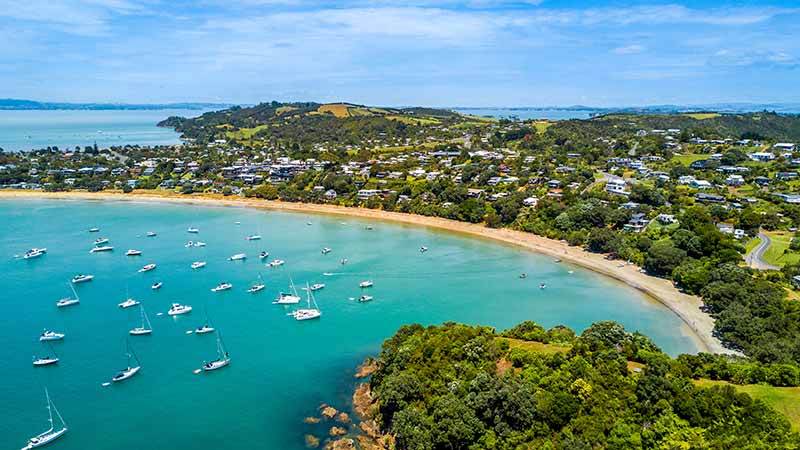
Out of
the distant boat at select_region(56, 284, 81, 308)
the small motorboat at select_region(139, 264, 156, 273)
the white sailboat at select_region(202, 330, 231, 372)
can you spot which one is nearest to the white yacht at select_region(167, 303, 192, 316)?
the white sailboat at select_region(202, 330, 231, 372)

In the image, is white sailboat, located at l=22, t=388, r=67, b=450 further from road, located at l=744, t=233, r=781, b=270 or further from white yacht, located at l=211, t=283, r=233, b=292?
road, located at l=744, t=233, r=781, b=270

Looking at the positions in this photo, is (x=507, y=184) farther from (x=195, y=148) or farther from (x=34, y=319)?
(x=195, y=148)

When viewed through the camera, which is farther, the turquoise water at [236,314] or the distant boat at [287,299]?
the distant boat at [287,299]

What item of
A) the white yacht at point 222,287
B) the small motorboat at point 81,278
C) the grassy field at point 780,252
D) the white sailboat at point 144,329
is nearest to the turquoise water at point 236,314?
the white sailboat at point 144,329

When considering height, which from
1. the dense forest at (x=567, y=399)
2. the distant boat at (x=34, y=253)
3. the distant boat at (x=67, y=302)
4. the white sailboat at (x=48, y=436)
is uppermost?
the dense forest at (x=567, y=399)

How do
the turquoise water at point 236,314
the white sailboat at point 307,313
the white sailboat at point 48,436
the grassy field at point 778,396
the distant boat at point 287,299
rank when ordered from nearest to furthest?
the grassy field at point 778,396 → the white sailboat at point 48,436 → the turquoise water at point 236,314 → the white sailboat at point 307,313 → the distant boat at point 287,299

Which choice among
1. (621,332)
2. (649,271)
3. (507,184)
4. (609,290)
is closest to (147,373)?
(621,332)

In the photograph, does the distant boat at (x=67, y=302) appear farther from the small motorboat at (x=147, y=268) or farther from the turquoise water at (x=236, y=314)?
the small motorboat at (x=147, y=268)
